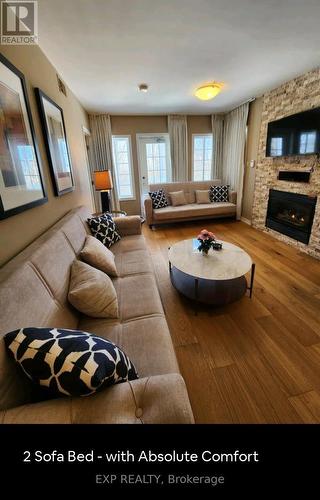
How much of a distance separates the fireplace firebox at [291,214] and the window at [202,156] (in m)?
2.14

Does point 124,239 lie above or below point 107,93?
below

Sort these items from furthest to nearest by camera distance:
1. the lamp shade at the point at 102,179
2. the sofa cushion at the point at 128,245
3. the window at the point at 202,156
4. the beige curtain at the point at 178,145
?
the window at the point at 202,156 → the beige curtain at the point at 178,145 → the lamp shade at the point at 102,179 → the sofa cushion at the point at 128,245

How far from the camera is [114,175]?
4969mm

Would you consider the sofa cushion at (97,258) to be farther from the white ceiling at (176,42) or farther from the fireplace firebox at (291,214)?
the fireplace firebox at (291,214)

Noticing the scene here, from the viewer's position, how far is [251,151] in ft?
13.8

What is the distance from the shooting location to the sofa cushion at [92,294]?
4.02 feet

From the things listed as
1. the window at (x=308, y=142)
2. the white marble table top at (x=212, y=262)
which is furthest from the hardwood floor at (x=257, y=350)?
the window at (x=308, y=142)

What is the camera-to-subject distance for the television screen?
2727 mm

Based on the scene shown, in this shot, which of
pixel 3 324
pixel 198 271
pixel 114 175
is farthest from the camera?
pixel 114 175
